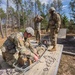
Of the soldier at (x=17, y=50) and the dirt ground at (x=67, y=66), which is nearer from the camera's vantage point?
the soldier at (x=17, y=50)

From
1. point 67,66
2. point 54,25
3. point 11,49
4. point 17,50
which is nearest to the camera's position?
point 17,50

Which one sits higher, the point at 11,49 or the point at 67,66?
the point at 11,49

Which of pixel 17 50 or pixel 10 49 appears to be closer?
pixel 17 50

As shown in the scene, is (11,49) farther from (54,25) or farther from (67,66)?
(54,25)

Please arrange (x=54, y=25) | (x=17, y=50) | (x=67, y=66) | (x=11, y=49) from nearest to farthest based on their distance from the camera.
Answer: (x=17, y=50) → (x=11, y=49) → (x=67, y=66) → (x=54, y=25)

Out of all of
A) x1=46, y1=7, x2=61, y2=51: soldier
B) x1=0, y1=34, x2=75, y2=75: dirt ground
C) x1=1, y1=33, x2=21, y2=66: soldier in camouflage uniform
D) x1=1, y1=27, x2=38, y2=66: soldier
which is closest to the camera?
x1=1, y1=27, x2=38, y2=66: soldier

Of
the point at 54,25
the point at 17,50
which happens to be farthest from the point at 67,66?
the point at 17,50

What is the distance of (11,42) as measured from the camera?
383cm

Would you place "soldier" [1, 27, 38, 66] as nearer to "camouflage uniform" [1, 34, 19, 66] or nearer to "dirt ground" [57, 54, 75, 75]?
"camouflage uniform" [1, 34, 19, 66]

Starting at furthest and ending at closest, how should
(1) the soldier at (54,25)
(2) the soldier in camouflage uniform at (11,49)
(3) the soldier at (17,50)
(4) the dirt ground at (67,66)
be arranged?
(1) the soldier at (54,25) < (4) the dirt ground at (67,66) < (2) the soldier in camouflage uniform at (11,49) < (3) the soldier at (17,50)

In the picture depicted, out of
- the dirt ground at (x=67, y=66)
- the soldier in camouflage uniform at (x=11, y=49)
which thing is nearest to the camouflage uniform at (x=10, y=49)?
the soldier in camouflage uniform at (x=11, y=49)

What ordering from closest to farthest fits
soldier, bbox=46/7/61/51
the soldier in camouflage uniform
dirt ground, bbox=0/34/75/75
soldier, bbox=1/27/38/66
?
1. soldier, bbox=1/27/38/66
2. the soldier in camouflage uniform
3. dirt ground, bbox=0/34/75/75
4. soldier, bbox=46/7/61/51

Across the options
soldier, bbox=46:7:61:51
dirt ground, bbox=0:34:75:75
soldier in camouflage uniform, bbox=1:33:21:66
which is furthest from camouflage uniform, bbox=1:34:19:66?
soldier, bbox=46:7:61:51

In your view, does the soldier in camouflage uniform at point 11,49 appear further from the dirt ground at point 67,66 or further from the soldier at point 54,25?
the soldier at point 54,25
